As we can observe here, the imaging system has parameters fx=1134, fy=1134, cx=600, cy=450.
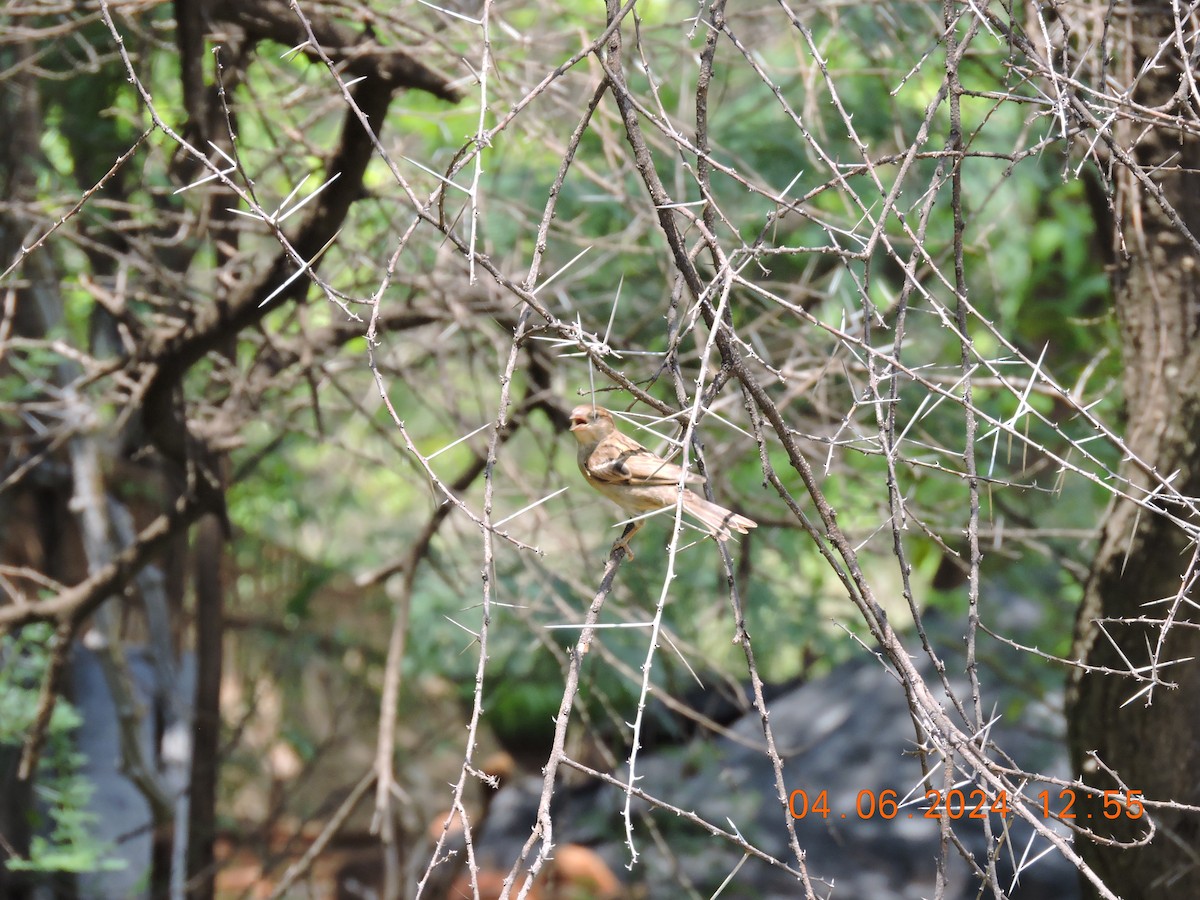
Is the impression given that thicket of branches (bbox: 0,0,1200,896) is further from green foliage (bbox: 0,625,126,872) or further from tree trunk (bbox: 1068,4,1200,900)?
green foliage (bbox: 0,625,126,872)

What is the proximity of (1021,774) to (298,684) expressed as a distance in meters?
7.05

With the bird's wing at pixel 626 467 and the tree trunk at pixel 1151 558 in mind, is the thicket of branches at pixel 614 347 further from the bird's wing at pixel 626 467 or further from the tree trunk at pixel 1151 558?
the bird's wing at pixel 626 467

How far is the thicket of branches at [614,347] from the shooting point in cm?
214

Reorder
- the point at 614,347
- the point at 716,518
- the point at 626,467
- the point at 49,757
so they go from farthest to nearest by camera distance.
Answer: the point at 49,757, the point at 614,347, the point at 626,467, the point at 716,518

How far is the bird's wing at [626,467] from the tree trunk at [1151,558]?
1345 millimetres

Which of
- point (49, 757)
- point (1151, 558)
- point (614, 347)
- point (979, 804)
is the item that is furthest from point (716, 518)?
point (49, 757)

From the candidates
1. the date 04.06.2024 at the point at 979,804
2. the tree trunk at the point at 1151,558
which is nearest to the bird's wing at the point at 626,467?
the date 04.06.2024 at the point at 979,804

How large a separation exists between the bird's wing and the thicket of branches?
0.34 metres

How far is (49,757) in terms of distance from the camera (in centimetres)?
611

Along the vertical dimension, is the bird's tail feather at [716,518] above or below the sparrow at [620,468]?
above

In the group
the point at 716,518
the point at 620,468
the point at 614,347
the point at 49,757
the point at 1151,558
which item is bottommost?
the point at 49,757

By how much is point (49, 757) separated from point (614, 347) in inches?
161

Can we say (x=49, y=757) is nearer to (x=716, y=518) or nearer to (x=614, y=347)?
(x=614, y=347)

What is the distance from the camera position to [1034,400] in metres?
7.29
